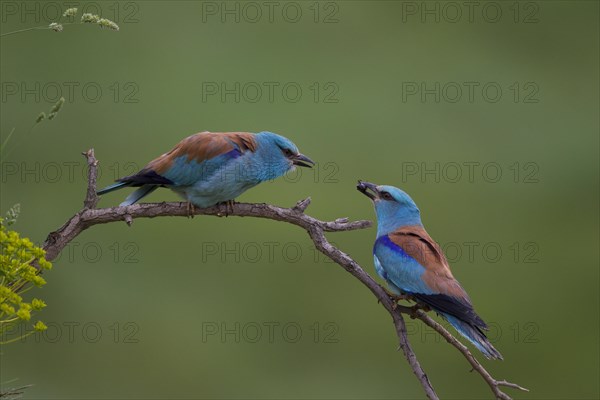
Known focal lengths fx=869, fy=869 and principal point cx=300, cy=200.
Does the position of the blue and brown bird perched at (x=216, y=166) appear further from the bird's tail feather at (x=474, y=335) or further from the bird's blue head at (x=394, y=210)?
the bird's tail feather at (x=474, y=335)

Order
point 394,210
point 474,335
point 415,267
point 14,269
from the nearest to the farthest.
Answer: point 14,269, point 474,335, point 415,267, point 394,210

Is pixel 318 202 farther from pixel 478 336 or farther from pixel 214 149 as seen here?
pixel 478 336

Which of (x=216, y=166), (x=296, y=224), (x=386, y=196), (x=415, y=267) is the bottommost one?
(x=415, y=267)

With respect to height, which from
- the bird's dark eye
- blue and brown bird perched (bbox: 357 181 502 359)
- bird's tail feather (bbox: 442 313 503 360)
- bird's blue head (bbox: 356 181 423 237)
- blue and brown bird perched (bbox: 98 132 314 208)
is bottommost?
bird's tail feather (bbox: 442 313 503 360)

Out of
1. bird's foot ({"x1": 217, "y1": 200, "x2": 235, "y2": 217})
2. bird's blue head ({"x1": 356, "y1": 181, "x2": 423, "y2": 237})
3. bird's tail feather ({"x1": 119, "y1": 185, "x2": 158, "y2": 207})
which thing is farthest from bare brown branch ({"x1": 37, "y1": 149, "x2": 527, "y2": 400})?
bird's blue head ({"x1": 356, "y1": 181, "x2": 423, "y2": 237})

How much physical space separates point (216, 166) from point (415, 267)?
1.10 m

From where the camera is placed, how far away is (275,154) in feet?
14.4

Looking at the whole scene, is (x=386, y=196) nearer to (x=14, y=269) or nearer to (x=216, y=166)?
(x=216, y=166)

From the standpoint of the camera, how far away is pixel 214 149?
4.36 m

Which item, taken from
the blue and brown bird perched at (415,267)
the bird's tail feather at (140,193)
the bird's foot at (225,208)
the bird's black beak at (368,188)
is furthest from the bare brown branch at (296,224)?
the bird's black beak at (368,188)

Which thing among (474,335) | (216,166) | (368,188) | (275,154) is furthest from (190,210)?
(474,335)

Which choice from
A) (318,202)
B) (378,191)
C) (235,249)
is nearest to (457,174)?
(318,202)

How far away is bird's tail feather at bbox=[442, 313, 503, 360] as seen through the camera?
140 inches

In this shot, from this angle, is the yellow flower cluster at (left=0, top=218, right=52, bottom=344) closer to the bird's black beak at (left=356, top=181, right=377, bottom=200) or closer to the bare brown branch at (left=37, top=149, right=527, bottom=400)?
the bare brown branch at (left=37, top=149, right=527, bottom=400)
